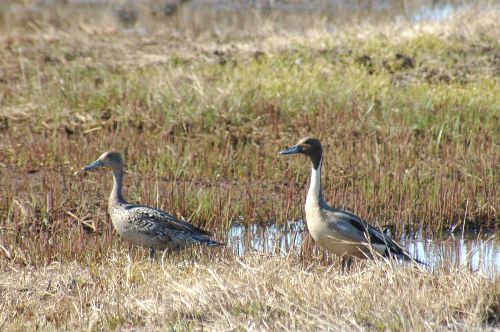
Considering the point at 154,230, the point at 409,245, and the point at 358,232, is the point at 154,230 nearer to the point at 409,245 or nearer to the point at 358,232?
the point at 358,232

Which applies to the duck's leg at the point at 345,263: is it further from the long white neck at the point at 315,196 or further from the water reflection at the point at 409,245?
the long white neck at the point at 315,196

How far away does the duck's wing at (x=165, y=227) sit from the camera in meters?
7.64

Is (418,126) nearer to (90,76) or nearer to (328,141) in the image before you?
(328,141)

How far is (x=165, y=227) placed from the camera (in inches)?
302

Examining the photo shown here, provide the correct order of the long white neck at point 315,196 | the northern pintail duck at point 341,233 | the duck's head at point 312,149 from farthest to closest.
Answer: the duck's head at point 312,149 < the long white neck at point 315,196 < the northern pintail duck at point 341,233

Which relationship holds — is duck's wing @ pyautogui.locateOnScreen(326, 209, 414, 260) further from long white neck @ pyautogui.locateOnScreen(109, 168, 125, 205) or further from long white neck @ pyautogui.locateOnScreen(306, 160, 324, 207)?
long white neck @ pyautogui.locateOnScreen(109, 168, 125, 205)

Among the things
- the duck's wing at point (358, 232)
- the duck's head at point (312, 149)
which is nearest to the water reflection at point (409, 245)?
the duck's wing at point (358, 232)

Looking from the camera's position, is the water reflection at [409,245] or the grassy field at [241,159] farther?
the water reflection at [409,245]

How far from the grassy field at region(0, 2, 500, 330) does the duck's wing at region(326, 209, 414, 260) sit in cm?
34

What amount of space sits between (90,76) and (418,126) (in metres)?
4.53

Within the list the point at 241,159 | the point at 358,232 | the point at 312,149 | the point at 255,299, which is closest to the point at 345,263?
the point at 358,232

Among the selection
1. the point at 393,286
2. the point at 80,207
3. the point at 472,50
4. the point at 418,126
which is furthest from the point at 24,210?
the point at 472,50

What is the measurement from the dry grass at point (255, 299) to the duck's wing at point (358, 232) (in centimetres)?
76

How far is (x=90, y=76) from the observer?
13.1m
